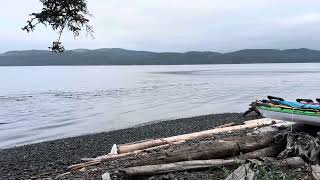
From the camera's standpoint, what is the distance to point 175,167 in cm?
784

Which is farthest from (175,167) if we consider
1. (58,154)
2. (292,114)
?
(58,154)

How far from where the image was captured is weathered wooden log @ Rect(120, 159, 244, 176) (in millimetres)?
7520

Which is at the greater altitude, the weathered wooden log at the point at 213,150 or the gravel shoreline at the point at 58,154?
the weathered wooden log at the point at 213,150

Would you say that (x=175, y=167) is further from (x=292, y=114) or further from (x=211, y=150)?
(x=292, y=114)

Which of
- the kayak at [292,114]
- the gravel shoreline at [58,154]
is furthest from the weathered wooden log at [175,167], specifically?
the kayak at [292,114]

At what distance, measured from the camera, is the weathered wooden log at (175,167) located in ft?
24.7

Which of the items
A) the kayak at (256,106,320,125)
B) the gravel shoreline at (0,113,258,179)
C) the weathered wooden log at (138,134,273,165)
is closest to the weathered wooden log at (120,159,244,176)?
the weathered wooden log at (138,134,273,165)

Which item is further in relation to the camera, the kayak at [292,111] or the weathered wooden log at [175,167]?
the kayak at [292,111]

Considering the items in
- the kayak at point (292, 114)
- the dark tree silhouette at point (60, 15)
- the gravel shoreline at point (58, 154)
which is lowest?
the gravel shoreline at point (58, 154)

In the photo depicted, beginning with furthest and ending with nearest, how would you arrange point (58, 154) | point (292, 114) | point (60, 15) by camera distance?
point (58, 154), point (292, 114), point (60, 15)

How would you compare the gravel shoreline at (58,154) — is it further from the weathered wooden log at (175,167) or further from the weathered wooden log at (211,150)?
the weathered wooden log at (175,167)

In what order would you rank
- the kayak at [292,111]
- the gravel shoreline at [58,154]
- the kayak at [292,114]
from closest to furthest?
the gravel shoreline at [58,154]
the kayak at [292,114]
the kayak at [292,111]

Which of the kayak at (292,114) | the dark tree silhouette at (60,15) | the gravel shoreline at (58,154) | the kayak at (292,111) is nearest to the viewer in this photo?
the dark tree silhouette at (60,15)

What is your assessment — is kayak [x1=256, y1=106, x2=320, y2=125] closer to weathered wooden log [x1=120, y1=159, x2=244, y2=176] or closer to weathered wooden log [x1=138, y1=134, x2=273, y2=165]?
weathered wooden log [x1=138, y1=134, x2=273, y2=165]
